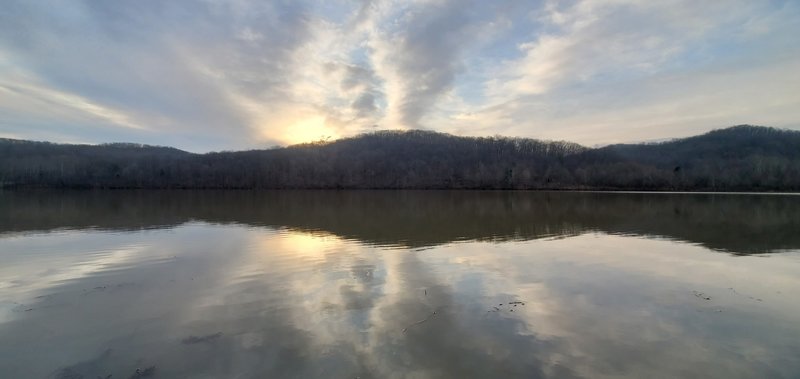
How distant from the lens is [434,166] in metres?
129

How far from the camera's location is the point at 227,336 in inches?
265

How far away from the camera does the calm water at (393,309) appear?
19.0ft

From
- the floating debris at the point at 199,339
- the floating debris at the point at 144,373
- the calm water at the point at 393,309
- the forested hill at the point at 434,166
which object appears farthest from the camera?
the forested hill at the point at 434,166

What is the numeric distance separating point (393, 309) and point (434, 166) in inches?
4803

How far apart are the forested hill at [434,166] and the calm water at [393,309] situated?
312 feet

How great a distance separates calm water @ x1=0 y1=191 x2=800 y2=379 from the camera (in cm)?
579

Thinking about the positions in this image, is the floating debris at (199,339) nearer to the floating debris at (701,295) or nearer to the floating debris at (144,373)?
the floating debris at (144,373)

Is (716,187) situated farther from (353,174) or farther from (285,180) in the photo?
(285,180)

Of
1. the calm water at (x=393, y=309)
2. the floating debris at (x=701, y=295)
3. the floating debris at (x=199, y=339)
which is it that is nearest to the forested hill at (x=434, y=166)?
the calm water at (x=393, y=309)

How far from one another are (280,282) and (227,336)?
3821 millimetres

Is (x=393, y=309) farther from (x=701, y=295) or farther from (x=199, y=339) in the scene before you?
(x=701, y=295)

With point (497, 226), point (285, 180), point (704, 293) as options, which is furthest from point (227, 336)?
point (285, 180)

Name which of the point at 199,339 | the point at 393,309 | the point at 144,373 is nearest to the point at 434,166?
the point at 393,309

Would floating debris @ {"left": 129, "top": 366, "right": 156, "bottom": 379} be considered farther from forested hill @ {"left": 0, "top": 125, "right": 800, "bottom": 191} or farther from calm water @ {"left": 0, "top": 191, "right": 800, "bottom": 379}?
forested hill @ {"left": 0, "top": 125, "right": 800, "bottom": 191}
